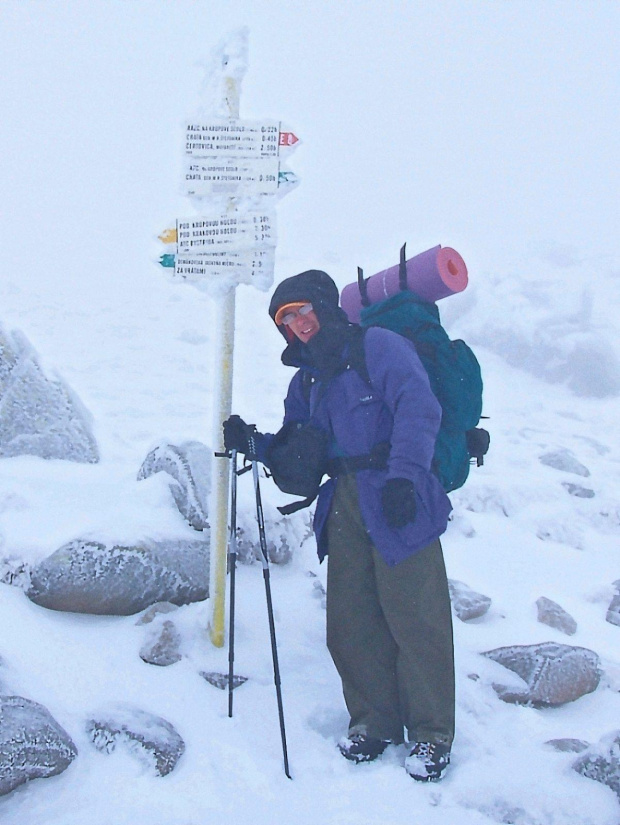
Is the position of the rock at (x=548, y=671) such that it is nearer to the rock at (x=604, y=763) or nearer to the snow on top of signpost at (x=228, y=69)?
the rock at (x=604, y=763)

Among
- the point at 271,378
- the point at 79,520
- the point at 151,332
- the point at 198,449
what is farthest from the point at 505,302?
the point at 79,520

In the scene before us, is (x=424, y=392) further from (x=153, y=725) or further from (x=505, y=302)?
(x=505, y=302)

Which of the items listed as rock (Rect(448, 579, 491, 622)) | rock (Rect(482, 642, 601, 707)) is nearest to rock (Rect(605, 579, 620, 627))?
rock (Rect(448, 579, 491, 622))

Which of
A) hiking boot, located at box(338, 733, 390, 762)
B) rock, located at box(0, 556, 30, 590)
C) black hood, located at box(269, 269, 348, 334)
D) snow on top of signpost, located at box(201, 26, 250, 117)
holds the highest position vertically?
snow on top of signpost, located at box(201, 26, 250, 117)

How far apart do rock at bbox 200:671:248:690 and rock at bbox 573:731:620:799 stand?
6.35 ft

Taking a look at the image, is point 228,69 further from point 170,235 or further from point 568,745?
point 568,745

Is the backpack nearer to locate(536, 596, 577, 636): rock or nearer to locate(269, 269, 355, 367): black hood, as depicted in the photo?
locate(269, 269, 355, 367): black hood

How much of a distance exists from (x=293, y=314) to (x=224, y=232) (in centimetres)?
69

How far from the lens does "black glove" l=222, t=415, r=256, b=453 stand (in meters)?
3.73

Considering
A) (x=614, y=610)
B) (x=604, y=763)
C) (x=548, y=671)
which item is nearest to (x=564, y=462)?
(x=614, y=610)

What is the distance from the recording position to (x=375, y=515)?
11.0 ft

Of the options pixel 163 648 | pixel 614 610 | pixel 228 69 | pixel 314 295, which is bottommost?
pixel 614 610

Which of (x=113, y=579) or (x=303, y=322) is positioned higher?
(x=303, y=322)

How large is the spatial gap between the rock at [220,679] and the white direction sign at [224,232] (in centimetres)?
259
